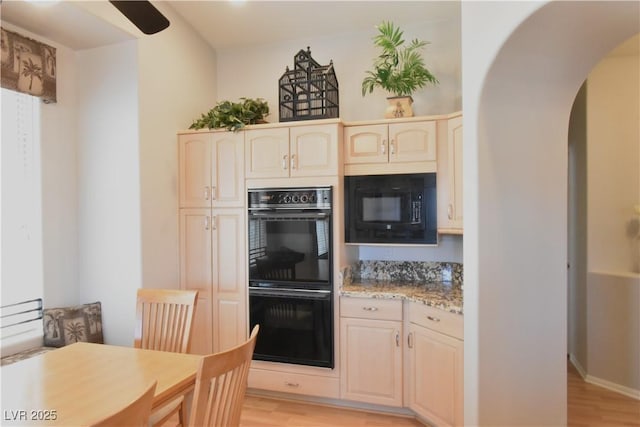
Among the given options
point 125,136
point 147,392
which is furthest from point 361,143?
point 147,392

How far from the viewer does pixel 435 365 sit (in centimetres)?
239

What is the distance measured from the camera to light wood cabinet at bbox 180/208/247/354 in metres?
2.97

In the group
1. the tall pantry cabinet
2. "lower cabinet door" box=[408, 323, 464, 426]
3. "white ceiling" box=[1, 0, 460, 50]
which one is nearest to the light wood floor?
"lower cabinet door" box=[408, 323, 464, 426]

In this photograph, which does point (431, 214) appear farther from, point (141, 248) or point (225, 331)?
point (141, 248)

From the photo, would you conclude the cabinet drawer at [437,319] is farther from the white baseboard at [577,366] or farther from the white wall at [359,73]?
the white baseboard at [577,366]

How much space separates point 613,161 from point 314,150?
97.4 inches

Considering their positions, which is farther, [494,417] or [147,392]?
[494,417]

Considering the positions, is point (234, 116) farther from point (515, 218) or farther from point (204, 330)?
point (515, 218)

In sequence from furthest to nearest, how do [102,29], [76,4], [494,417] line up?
[102,29], [76,4], [494,417]

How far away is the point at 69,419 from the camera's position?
4.13 ft

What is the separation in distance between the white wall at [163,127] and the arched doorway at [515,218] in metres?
2.18

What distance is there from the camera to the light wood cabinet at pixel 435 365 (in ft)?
7.38

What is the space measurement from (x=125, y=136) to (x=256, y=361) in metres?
1.96

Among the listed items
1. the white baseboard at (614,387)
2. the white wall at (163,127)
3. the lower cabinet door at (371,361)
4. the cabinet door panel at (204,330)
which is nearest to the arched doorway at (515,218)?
the lower cabinet door at (371,361)
